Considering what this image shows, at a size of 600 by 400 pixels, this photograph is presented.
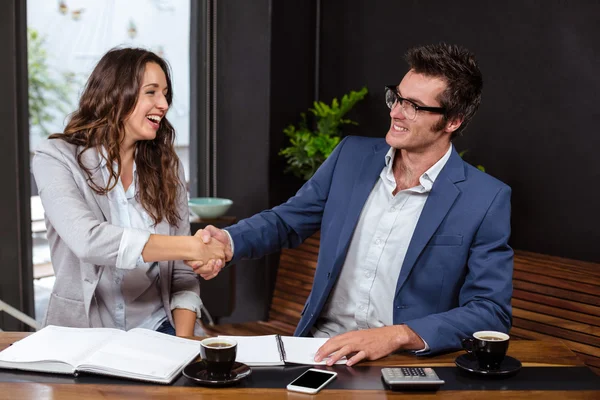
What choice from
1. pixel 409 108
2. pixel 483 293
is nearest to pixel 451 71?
pixel 409 108

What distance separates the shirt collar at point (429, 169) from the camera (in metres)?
2.65

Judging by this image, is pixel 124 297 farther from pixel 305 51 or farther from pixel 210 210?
pixel 305 51

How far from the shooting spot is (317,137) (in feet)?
15.1

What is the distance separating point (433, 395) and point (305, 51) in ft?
11.8

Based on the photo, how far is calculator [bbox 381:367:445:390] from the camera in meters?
1.83

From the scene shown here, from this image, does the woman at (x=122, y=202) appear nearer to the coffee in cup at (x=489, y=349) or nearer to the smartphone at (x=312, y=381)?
the smartphone at (x=312, y=381)

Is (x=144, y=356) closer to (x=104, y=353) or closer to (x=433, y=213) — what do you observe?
(x=104, y=353)

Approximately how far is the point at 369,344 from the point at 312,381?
265mm

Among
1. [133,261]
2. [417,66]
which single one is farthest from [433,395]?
[417,66]

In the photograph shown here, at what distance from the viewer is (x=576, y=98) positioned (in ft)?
12.7

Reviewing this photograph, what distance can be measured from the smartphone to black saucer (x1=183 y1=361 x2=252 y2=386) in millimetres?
126

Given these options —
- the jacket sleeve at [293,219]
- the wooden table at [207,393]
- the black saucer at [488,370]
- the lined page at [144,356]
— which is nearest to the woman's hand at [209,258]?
the jacket sleeve at [293,219]

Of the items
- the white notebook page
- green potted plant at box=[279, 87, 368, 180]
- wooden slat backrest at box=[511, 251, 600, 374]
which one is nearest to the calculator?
the white notebook page

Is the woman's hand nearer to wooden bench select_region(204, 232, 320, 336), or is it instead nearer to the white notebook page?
the white notebook page
